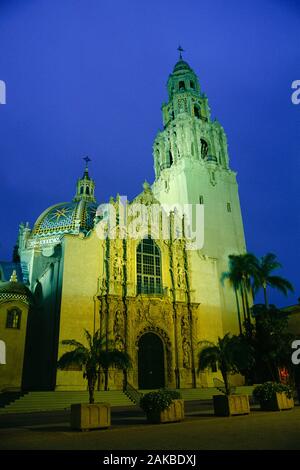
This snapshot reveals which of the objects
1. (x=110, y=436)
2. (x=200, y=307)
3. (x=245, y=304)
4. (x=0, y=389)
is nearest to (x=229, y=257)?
(x=245, y=304)

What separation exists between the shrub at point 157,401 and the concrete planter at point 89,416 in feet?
5.81

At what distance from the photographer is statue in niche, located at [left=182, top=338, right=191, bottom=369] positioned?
27548 millimetres

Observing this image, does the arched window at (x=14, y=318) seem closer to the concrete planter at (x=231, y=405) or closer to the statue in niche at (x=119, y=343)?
the statue in niche at (x=119, y=343)

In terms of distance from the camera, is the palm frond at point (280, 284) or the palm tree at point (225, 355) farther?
the palm frond at point (280, 284)

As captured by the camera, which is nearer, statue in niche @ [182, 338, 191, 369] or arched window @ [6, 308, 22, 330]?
arched window @ [6, 308, 22, 330]

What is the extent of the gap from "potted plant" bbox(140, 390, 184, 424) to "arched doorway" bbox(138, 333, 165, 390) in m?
14.7

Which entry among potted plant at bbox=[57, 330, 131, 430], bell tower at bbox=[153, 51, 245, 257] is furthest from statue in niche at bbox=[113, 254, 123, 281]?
potted plant at bbox=[57, 330, 131, 430]

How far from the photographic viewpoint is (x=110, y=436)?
919cm

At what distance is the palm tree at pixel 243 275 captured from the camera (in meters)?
33.8

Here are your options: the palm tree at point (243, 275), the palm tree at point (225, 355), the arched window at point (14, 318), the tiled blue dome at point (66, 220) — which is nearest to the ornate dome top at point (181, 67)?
the tiled blue dome at point (66, 220)

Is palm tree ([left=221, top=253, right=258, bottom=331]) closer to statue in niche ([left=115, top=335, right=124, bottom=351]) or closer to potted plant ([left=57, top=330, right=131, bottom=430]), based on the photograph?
statue in niche ([left=115, top=335, right=124, bottom=351])

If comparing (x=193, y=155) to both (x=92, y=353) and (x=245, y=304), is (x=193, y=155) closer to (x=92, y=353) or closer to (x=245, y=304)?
(x=245, y=304)

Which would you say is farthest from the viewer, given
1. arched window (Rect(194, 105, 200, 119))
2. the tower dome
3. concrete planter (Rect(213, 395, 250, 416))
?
arched window (Rect(194, 105, 200, 119))

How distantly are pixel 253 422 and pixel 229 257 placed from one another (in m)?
26.0
